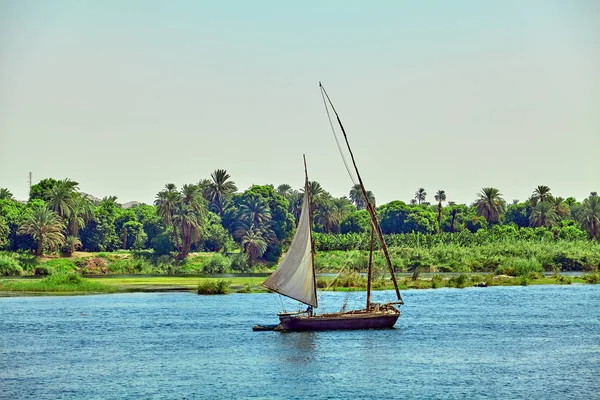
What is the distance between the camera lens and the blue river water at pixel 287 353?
51062mm

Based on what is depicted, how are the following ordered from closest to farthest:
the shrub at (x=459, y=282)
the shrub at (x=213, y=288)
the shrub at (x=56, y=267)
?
the shrub at (x=213, y=288) < the shrub at (x=459, y=282) < the shrub at (x=56, y=267)

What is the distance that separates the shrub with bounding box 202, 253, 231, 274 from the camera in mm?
161212

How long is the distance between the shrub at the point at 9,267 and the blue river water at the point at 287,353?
140 feet

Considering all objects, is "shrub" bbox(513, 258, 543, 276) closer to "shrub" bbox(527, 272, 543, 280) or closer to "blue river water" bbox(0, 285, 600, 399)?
"shrub" bbox(527, 272, 543, 280)

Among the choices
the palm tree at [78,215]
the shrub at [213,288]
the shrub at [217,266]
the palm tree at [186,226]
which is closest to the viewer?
the shrub at [213,288]

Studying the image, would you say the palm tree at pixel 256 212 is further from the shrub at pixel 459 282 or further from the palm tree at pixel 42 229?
the shrub at pixel 459 282

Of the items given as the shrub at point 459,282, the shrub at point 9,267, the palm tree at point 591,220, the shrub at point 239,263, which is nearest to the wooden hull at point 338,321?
the shrub at point 459,282

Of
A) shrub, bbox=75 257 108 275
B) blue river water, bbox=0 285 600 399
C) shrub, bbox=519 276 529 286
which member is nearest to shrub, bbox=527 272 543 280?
shrub, bbox=519 276 529 286

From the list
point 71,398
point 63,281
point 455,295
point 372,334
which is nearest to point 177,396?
point 71,398

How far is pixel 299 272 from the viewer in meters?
71.3

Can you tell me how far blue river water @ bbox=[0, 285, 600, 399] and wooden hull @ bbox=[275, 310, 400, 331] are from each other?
72 centimetres

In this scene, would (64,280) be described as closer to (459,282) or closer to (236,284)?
(236,284)

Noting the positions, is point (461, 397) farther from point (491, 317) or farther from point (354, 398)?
point (491, 317)

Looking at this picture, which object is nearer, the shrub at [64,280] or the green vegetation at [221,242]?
the shrub at [64,280]
